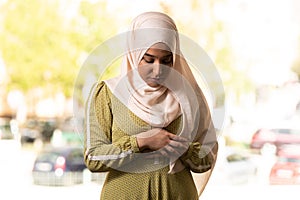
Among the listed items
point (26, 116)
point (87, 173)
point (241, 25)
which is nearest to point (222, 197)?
point (87, 173)

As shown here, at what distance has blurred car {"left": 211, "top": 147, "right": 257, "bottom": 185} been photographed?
110 inches

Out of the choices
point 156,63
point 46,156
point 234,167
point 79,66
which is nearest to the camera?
point 156,63

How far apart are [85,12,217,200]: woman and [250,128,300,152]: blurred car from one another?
1.62 meters

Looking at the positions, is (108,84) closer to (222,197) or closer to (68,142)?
(68,142)

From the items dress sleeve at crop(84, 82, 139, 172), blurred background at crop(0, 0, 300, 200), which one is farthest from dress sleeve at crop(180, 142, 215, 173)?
blurred background at crop(0, 0, 300, 200)

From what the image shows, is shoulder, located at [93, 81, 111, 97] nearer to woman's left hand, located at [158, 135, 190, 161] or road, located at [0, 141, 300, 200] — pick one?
woman's left hand, located at [158, 135, 190, 161]

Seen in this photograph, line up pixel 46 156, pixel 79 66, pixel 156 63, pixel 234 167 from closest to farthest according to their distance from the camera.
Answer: pixel 156 63 < pixel 79 66 < pixel 46 156 < pixel 234 167

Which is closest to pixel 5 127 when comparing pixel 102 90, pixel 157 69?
pixel 102 90

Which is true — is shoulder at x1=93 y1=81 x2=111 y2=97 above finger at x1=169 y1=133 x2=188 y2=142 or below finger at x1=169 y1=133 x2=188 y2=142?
above

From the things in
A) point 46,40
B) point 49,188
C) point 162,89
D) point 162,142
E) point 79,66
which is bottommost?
point 49,188

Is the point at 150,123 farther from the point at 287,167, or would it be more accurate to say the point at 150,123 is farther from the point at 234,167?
the point at 287,167

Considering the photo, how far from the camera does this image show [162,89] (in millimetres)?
1172

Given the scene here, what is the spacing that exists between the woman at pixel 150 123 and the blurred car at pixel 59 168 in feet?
5.15

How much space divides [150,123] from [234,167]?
1774mm
